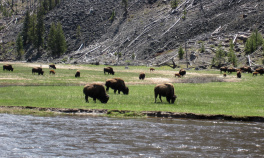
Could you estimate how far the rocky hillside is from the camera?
125 m

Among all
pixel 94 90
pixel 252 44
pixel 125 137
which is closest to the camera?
pixel 125 137

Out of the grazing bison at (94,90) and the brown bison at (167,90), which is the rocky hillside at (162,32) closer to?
the brown bison at (167,90)

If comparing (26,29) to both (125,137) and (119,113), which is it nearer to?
(119,113)

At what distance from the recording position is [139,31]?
154 metres

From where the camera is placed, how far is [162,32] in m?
148

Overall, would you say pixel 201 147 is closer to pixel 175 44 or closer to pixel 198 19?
pixel 175 44

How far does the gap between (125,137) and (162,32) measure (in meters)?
134

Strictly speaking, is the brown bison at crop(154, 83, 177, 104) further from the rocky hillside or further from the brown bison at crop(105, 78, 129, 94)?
the rocky hillside

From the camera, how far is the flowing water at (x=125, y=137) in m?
14.0

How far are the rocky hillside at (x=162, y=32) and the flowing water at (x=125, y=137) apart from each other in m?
85.9

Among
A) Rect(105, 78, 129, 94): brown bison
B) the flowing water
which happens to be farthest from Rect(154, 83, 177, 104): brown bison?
Rect(105, 78, 129, 94): brown bison

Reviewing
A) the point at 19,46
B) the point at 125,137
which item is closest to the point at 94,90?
the point at 125,137

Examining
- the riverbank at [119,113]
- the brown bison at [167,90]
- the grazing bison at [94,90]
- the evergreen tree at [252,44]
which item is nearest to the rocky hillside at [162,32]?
the evergreen tree at [252,44]

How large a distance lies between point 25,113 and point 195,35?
122 meters
